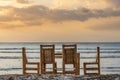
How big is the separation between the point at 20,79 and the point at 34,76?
11cm

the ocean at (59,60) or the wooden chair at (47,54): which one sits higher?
the wooden chair at (47,54)

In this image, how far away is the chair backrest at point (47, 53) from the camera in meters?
9.61

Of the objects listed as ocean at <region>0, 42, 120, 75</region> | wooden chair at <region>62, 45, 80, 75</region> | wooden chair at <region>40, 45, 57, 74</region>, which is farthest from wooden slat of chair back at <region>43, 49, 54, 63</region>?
ocean at <region>0, 42, 120, 75</region>

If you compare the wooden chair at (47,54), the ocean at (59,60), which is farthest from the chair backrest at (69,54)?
the ocean at (59,60)

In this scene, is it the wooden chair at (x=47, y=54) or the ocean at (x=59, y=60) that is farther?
the ocean at (x=59, y=60)

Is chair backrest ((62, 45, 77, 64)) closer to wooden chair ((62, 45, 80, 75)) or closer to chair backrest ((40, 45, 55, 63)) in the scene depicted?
wooden chair ((62, 45, 80, 75))

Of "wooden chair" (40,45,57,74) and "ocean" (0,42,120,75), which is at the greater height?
"wooden chair" (40,45,57,74)

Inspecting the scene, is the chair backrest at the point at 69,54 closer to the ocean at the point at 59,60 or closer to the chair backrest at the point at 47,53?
the chair backrest at the point at 47,53

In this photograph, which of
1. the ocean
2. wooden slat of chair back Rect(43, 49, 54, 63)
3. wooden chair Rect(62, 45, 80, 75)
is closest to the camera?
wooden chair Rect(62, 45, 80, 75)

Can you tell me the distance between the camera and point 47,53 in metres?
9.69

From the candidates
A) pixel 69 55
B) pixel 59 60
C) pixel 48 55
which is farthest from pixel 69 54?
pixel 59 60

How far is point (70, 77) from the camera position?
203 cm

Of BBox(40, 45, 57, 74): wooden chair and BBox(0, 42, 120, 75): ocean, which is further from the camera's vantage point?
BBox(0, 42, 120, 75): ocean

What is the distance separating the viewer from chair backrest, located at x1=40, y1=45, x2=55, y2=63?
31.5ft
